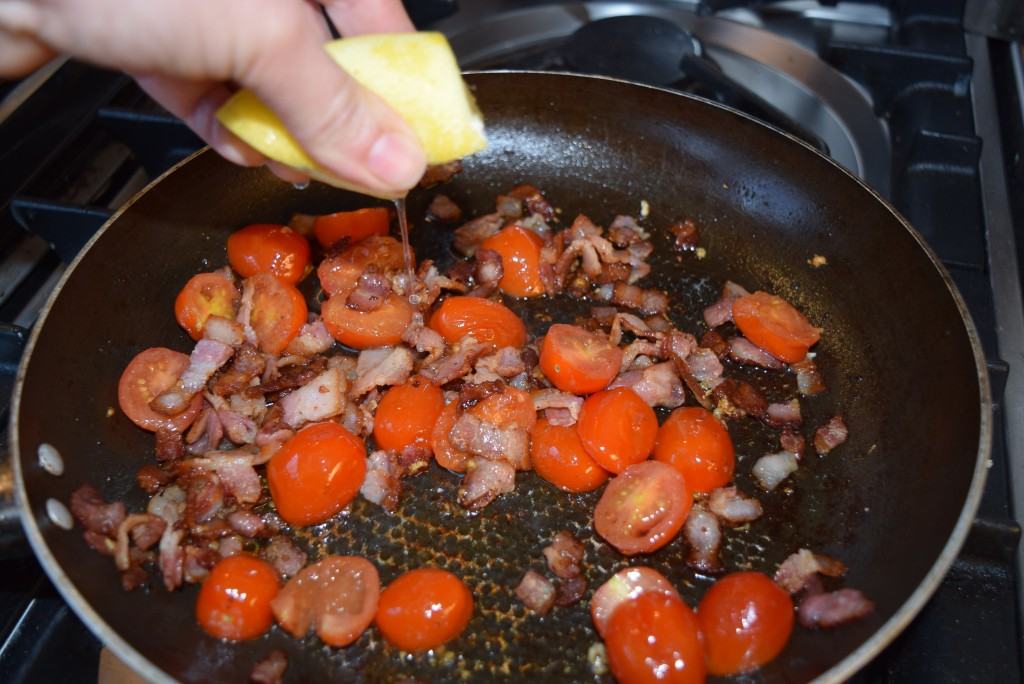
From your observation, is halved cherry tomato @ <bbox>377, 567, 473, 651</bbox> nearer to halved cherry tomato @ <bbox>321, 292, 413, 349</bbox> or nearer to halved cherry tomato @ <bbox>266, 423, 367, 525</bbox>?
halved cherry tomato @ <bbox>266, 423, 367, 525</bbox>

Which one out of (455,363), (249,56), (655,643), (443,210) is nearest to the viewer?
(249,56)

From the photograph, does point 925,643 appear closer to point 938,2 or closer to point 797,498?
point 797,498

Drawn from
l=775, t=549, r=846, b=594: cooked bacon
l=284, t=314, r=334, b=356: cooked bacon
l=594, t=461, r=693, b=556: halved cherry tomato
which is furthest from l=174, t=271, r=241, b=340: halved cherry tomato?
l=775, t=549, r=846, b=594: cooked bacon

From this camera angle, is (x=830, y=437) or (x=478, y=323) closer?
(x=830, y=437)

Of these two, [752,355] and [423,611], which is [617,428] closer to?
[752,355]

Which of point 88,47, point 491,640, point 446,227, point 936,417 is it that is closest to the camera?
point 88,47

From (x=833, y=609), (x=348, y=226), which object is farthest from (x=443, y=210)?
(x=833, y=609)

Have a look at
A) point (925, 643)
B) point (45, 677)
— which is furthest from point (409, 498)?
point (925, 643)
